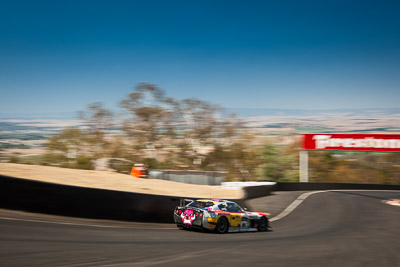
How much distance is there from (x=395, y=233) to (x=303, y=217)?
5.23m

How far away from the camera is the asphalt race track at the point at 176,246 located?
283 inches

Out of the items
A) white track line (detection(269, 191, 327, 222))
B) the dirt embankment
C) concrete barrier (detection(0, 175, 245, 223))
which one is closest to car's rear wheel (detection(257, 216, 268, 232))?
concrete barrier (detection(0, 175, 245, 223))

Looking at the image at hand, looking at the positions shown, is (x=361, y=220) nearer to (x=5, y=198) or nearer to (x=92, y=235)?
(x=92, y=235)

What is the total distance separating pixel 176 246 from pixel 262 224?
6.18 metres

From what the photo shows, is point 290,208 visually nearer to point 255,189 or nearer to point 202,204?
point 255,189

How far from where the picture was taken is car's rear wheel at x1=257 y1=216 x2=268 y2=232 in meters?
14.8

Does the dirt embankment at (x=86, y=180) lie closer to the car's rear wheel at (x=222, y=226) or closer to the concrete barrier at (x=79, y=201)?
the concrete barrier at (x=79, y=201)

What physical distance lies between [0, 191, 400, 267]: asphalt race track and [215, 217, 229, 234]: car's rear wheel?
1.03 feet

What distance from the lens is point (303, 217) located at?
774 inches

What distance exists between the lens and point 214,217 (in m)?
13.1

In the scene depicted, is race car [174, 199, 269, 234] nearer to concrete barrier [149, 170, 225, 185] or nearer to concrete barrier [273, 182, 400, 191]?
concrete barrier [149, 170, 225, 185]

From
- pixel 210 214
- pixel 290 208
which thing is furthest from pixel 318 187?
pixel 210 214

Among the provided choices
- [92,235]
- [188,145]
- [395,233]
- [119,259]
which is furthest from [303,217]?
[188,145]

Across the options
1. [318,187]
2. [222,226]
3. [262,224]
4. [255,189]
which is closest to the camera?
[222,226]
